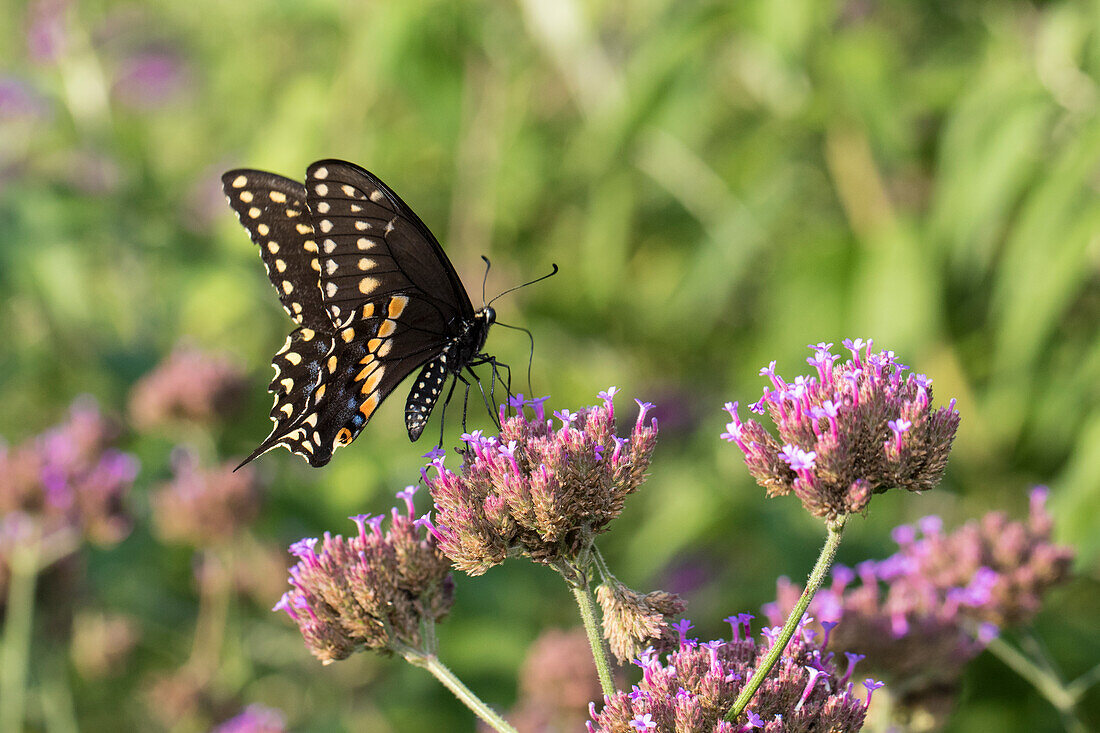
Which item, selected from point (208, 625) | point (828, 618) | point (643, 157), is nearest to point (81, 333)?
point (208, 625)

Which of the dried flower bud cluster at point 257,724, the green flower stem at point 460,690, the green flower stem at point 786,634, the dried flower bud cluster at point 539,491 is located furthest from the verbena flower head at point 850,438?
the dried flower bud cluster at point 257,724

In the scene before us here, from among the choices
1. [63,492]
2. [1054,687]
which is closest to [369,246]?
[63,492]

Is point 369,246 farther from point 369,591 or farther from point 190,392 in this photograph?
point 190,392

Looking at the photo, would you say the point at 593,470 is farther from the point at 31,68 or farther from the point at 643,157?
the point at 31,68

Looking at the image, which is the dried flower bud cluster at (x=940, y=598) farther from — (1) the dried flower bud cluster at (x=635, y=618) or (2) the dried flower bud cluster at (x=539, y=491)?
(2) the dried flower bud cluster at (x=539, y=491)

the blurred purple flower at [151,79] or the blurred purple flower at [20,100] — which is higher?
the blurred purple flower at [151,79]
